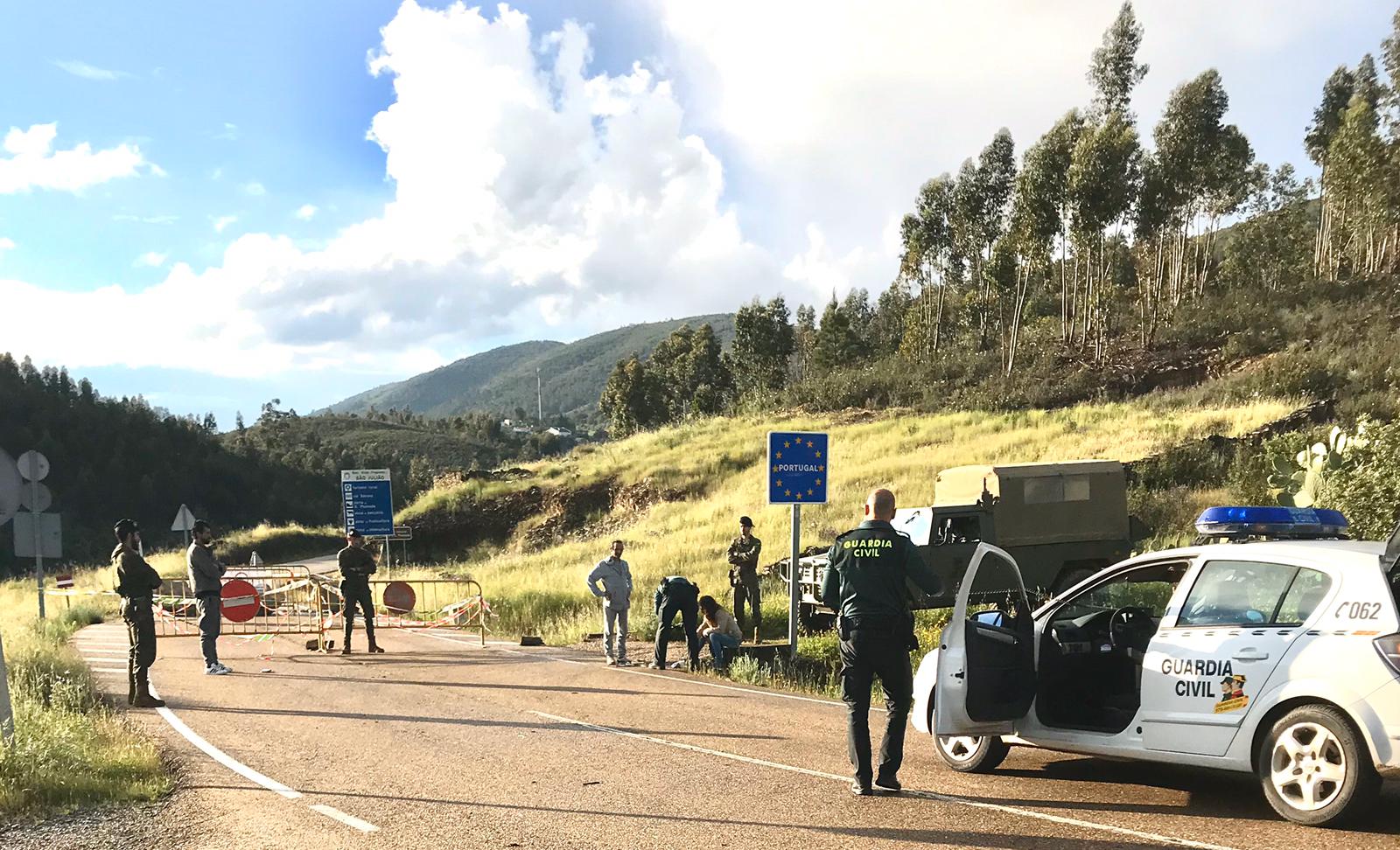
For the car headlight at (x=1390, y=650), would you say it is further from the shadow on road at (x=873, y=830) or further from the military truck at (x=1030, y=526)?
the military truck at (x=1030, y=526)

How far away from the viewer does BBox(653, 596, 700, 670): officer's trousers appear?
13.0 metres

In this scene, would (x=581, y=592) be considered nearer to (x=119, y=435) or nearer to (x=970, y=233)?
(x=970, y=233)

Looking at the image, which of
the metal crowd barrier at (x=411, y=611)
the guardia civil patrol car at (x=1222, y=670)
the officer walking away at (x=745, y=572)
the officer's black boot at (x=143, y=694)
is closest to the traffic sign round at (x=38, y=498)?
the metal crowd barrier at (x=411, y=611)

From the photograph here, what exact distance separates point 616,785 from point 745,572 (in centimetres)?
908

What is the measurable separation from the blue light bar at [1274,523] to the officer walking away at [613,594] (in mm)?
8329

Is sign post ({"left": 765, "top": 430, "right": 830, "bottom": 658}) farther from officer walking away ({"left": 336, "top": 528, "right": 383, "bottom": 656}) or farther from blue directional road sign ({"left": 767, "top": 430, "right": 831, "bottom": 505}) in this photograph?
officer walking away ({"left": 336, "top": 528, "right": 383, "bottom": 656})

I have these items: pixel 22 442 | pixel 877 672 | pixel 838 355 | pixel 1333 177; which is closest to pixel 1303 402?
pixel 1333 177

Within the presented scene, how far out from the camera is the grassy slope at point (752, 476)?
22531 mm

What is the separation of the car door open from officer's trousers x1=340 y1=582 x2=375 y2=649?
1079 centimetres

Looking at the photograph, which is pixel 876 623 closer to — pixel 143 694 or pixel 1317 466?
pixel 143 694

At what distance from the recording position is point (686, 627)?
42.9 ft

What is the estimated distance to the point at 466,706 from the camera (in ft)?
34.0

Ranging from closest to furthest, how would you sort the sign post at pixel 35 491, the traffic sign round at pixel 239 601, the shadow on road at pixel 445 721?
the shadow on road at pixel 445 721
the sign post at pixel 35 491
the traffic sign round at pixel 239 601

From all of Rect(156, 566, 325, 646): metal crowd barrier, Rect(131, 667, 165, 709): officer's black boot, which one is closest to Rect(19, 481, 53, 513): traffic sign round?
Rect(156, 566, 325, 646): metal crowd barrier
